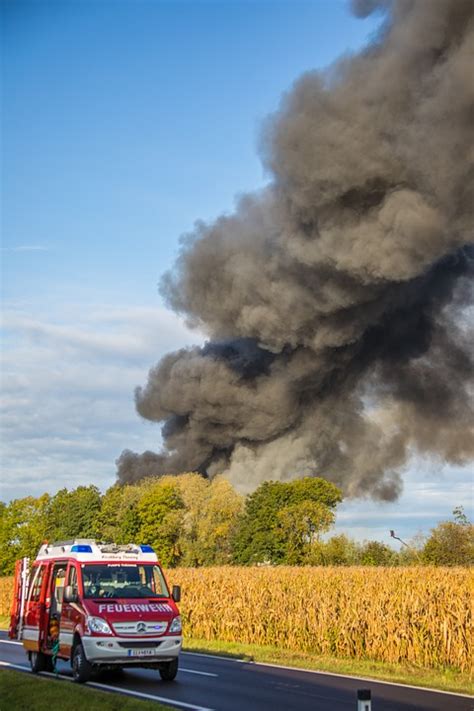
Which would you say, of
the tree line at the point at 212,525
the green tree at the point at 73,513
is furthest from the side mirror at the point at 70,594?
the green tree at the point at 73,513

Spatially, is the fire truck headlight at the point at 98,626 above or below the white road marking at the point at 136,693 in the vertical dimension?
above

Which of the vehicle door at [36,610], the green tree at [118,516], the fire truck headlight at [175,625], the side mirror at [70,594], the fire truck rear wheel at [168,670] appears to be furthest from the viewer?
the green tree at [118,516]

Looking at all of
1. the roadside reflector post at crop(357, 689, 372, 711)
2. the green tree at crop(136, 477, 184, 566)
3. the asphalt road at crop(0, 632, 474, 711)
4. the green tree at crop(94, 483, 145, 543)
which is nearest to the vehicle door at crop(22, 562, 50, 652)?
the asphalt road at crop(0, 632, 474, 711)

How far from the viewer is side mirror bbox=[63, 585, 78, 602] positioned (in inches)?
615

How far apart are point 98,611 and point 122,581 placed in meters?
1.24

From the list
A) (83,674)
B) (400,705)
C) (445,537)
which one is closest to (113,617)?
(83,674)

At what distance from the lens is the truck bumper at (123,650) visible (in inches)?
586

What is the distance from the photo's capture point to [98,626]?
591 inches

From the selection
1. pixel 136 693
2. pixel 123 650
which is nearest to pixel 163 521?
pixel 123 650

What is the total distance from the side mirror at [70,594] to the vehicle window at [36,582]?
1705 mm

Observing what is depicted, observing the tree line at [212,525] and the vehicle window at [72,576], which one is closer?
the vehicle window at [72,576]

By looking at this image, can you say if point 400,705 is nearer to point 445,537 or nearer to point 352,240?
point 445,537

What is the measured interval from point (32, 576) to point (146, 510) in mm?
42387

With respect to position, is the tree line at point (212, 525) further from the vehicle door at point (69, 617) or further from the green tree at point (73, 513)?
A: the vehicle door at point (69, 617)
